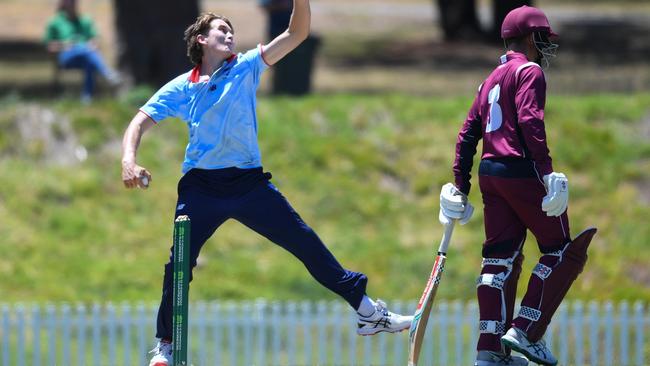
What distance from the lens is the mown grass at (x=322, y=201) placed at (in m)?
12.9

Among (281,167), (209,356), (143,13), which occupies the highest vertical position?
(143,13)

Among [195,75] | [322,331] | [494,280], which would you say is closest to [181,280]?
[195,75]

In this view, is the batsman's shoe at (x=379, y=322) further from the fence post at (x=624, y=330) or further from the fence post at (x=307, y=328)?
the fence post at (x=624, y=330)

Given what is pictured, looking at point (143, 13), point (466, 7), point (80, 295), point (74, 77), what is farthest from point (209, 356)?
point (466, 7)

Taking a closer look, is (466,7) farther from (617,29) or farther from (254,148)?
(254,148)

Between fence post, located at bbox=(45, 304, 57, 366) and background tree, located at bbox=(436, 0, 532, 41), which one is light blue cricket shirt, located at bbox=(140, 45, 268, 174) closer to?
fence post, located at bbox=(45, 304, 57, 366)

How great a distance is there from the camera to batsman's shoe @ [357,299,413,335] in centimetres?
687

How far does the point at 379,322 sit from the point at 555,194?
1.18m

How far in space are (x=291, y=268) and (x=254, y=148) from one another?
6.58 m

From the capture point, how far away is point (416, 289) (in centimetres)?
1296

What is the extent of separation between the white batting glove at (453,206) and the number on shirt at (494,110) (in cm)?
37

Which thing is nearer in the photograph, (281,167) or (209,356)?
(209,356)

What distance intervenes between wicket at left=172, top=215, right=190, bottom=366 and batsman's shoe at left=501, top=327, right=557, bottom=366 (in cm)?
154

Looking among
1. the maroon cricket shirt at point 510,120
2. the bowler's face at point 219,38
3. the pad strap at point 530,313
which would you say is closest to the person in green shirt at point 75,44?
the bowler's face at point 219,38
